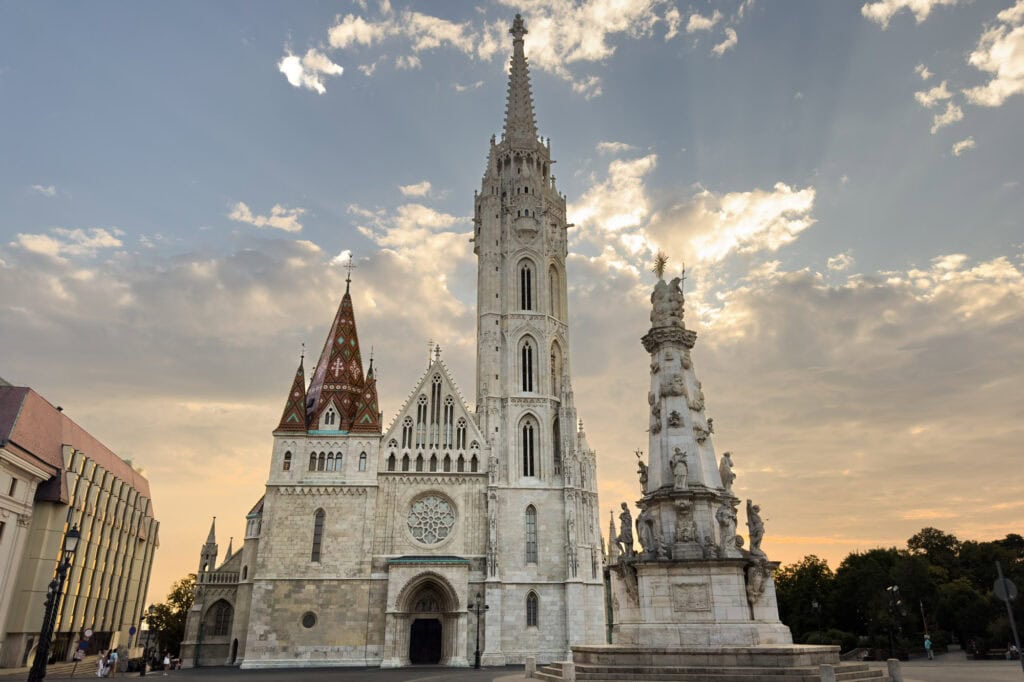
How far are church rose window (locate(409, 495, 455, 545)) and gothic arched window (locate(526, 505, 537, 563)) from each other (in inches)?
168

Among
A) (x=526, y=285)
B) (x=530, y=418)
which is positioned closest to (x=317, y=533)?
(x=530, y=418)

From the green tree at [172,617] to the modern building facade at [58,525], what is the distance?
23862 millimetres

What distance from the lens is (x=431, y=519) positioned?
37594 mm

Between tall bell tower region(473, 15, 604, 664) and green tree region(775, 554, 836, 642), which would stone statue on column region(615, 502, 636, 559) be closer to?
tall bell tower region(473, 15, 604, 664)

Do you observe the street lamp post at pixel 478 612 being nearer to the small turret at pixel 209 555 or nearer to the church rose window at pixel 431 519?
the church rose window at pixel 431 519

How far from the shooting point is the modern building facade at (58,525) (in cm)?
2552

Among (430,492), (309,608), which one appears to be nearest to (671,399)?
(430,492)

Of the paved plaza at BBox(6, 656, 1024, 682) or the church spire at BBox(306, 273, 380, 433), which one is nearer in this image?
the paved plaza at BBox(6, 656, 1024, 682)

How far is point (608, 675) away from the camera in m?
14.3

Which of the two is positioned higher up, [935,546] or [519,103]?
[519,103]

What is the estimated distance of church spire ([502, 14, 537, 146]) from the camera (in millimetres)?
49781

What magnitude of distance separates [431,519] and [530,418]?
8.42 meters

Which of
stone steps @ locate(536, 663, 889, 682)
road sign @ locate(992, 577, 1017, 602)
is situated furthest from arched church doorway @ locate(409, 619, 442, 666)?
road sign @ locate(992, 577, 1017, 602)

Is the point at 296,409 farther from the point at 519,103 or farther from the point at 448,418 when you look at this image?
the point at 519,103
